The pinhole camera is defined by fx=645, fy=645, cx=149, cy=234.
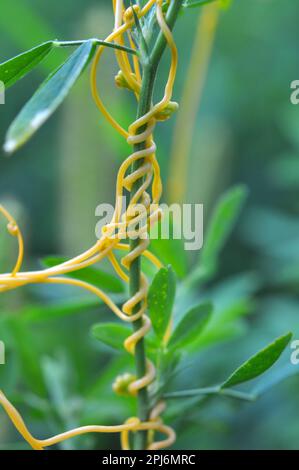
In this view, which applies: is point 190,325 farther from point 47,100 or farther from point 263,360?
point 47,100

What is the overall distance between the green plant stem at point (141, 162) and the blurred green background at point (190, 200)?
0.16 ft

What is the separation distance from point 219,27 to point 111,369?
91 centimetres

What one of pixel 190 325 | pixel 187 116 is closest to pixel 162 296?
pixel 190 325

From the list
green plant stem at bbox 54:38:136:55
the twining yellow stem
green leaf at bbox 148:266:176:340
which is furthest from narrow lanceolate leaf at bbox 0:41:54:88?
the twining yellow stem

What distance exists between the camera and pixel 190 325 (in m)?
0.35

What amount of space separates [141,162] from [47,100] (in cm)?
7

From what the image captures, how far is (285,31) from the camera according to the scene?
3.90 ft

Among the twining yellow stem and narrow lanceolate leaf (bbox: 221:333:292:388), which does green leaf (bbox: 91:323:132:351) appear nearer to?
narrow lanceolate leaf (bbox: 221:333:292:388)

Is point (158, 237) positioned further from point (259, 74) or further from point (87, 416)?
point (259, 74)

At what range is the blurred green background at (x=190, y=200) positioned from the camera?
1.66 feet

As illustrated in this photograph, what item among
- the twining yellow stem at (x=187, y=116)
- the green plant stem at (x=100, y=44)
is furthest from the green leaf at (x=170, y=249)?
the twining yellow stem at (x=187, y=116)

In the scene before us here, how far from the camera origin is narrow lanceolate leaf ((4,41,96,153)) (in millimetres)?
211

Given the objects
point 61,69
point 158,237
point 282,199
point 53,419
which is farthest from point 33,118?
point 282,199

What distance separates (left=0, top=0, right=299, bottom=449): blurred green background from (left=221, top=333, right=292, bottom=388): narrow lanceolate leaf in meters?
0.07
